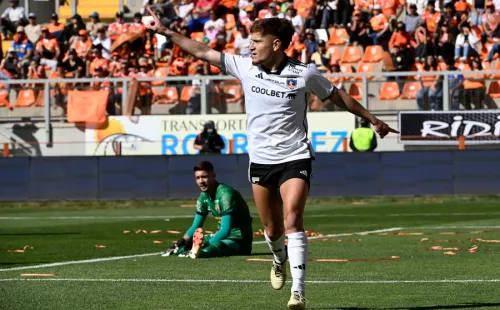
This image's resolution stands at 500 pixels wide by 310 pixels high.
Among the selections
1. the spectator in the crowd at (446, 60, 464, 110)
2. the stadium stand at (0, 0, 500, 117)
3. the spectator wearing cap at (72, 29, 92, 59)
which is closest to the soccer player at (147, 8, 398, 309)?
the spectator in the crowd at (446, 60, 464, 110)

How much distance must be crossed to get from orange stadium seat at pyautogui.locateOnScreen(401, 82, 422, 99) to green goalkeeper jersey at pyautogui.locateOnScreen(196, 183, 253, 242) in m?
14.2

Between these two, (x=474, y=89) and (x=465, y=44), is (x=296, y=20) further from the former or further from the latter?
(x=474, y=89)

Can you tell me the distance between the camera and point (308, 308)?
9117 millimetres

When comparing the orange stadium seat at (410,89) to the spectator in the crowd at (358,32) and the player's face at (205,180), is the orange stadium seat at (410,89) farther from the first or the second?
the player's face at (205,180)

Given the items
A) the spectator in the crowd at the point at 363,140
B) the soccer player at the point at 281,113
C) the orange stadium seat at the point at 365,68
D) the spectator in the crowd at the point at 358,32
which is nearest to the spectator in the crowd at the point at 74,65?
the spectator in the crowd at the point at 358,32

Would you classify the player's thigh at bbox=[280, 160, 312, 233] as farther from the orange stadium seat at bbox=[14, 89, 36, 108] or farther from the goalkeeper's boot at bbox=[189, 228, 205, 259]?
the orange stadium seat at bbox=[14, 89, 36, 108]

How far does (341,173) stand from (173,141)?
4.44 meters

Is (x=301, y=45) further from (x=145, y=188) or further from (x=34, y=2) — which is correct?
(x=34, y=2)

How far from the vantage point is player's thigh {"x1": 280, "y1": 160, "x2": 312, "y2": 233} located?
9047 mm

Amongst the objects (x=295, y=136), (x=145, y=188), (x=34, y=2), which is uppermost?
(x=34, y=2)

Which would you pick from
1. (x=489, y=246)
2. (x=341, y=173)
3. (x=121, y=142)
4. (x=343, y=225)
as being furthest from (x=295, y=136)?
(x=121, y=142)

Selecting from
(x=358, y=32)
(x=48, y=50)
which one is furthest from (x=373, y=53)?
(x=48, y=50)

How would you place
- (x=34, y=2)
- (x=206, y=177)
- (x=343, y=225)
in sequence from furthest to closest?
(x=34, y=2) → (x=343, y=225) → (x=206, y=177)

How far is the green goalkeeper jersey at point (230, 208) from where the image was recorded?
→ 14156 millimetres
